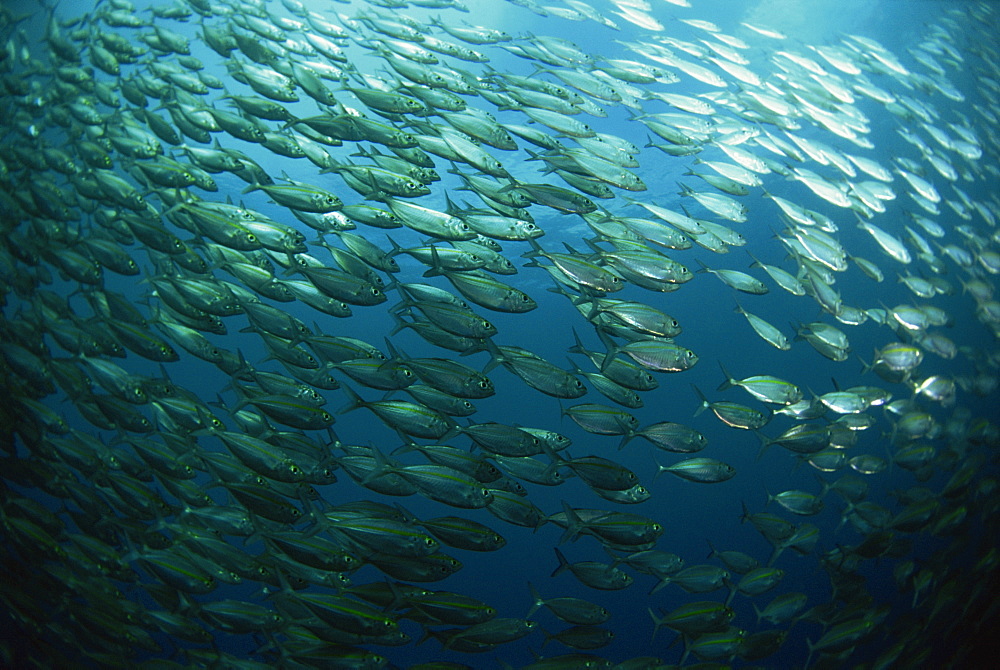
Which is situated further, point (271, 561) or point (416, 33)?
point (416, 33)

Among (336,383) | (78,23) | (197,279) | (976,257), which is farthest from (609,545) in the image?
(78,23)

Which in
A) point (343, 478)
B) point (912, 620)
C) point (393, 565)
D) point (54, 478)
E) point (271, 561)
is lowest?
point (343, 478)

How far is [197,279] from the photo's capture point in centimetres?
418

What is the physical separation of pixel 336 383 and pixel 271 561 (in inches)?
65.1

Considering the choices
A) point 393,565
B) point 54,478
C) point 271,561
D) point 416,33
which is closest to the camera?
point 393,565

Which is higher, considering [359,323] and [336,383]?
[336,383]

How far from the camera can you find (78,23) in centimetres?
644

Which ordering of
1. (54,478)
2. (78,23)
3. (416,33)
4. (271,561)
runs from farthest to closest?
(78,23) < (416,33) < (54,478) < (271,561)

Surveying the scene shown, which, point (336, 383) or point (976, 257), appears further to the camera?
point (976, 257)

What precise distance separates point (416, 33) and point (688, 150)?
3689 millimetres

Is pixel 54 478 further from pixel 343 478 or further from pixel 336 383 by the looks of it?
pixel 343 478

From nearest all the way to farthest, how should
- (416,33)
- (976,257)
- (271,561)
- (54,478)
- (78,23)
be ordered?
(271,561)
(54,478)
(416,33)
(78,23)
(976,257)

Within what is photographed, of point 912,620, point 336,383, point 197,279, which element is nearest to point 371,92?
point 197,279

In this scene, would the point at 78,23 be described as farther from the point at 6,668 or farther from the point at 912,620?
the point at 912,620
